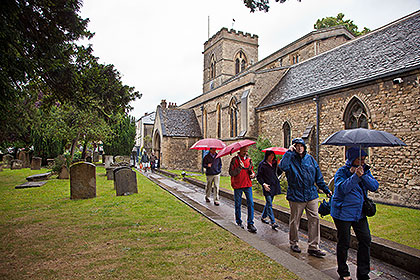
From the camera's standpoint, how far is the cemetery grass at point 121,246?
11.1 feet

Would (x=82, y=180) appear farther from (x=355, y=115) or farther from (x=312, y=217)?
(x=355, y=115)

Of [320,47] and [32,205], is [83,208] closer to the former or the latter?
[32,205]

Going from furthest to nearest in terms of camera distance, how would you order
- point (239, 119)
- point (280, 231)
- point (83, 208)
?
point (239, 119) < point (83, 208) < point (280, 231)

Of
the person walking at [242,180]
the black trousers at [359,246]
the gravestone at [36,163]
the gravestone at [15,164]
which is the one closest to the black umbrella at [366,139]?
the black trousers at [359,246]

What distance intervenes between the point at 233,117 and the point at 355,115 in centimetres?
1073

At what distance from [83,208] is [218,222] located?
405cm

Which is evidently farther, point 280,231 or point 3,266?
point 280,231

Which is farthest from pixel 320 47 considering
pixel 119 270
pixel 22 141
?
pixel 22 141

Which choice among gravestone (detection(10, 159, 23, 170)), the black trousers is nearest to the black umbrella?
the black trousers

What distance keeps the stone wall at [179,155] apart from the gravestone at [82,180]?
672 inches

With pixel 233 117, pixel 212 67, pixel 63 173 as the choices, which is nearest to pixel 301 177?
pixel 63 173

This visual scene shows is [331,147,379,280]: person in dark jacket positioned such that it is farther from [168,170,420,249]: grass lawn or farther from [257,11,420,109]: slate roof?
[257,11,420,109]: slate roof

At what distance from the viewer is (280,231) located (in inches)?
228

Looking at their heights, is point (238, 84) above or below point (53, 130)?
above
